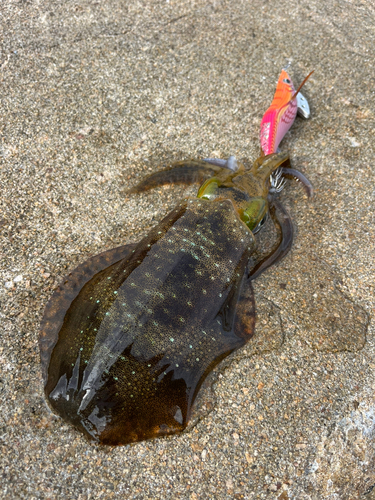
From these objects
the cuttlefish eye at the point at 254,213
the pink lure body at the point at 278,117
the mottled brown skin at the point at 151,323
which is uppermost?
the pink lure body at the point at 278,117

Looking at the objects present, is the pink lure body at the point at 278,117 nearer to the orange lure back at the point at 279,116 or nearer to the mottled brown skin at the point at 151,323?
the orange lure back at the point at 279,116

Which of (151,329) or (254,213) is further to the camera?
(254,213)

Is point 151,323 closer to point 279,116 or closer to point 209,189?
point 209,189

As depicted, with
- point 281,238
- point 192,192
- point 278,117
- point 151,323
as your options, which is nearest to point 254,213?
point 281,238

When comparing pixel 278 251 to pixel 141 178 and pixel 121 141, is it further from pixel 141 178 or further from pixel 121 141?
pixel 121 141

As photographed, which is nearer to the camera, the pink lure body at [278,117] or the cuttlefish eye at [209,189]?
the cuttlefish eye at [209,189]

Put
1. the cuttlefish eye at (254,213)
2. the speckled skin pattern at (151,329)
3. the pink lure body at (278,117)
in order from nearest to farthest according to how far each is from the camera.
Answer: the speckled skin pattern at (151,329), the cuttlefish eye at (254,213), the pink lure body at (278,117)

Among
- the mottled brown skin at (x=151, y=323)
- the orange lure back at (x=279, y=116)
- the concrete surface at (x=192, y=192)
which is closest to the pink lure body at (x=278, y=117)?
the orange lure back at (x=279, y=116)

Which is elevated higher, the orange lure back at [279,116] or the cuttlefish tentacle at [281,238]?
the orange lure back at [279,116]
